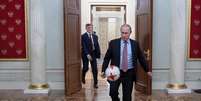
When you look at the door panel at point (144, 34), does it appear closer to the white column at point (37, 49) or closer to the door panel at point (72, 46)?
the door panel at point (72, 46)

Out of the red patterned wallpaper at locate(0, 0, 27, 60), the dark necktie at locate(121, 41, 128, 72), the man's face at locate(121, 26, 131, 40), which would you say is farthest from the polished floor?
the man's face at locate(121, 26, 131, 40)

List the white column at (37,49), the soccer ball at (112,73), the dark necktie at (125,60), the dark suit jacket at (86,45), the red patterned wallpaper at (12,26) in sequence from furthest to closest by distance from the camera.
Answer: the dark suit jacket at (86,45) → the red patterned wallpaper at (12,26) → the white column at (37,49) → the dark necktie at (125,60) → the soccer ball at (112,73)

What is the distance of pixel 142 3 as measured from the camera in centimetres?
800

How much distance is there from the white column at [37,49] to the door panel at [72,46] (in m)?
0.67

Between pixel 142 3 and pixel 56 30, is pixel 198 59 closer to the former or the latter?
pixel 142 3

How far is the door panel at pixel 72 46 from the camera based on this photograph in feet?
24.7

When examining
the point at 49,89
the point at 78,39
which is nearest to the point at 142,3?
the point at 78,39

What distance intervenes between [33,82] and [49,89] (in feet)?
1.46

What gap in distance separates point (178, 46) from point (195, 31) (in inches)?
28.0

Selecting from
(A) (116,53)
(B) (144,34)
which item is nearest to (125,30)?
(A) (116,53)

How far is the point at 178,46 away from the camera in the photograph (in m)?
8.00

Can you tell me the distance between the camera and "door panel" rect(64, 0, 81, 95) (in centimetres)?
754

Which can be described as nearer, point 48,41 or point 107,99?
point 107,99

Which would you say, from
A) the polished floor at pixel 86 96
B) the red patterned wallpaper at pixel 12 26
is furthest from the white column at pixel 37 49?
the red patterned wallpaper at pixel 12 26
